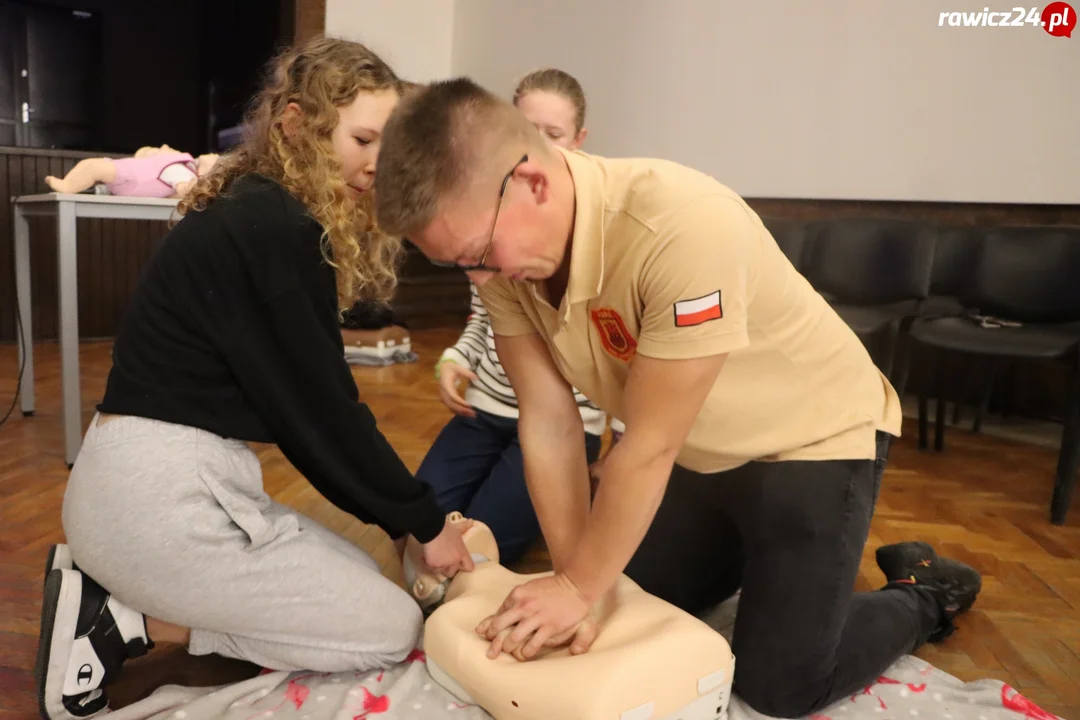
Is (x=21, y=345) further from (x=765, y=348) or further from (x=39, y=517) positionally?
(x=765, y=348)

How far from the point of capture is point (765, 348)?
3.28ft

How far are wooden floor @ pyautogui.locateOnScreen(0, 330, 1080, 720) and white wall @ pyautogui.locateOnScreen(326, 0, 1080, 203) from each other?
3.32 ft

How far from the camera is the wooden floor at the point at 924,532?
4.23 feet

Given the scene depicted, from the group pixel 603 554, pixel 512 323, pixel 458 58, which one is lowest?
pixel 603 554

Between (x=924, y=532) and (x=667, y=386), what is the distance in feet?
4.71

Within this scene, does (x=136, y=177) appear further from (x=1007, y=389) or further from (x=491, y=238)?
(x=1007, y=389)

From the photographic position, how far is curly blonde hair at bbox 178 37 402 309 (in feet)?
3.72

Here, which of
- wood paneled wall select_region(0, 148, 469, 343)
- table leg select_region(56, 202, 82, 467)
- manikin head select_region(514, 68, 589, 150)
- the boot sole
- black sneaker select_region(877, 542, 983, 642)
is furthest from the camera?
wood paneled wall select_region(0, 148, 469, 343)

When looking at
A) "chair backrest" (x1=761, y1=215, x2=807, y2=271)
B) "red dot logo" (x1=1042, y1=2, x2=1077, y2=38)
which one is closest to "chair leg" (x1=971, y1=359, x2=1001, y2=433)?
"chair backrest" (x1=761, y1=215, x2=807, y2=271)

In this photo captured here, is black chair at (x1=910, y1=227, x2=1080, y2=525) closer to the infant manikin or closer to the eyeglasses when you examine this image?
the infant manikin

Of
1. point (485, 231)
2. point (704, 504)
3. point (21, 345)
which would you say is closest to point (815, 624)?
point (704, 504)

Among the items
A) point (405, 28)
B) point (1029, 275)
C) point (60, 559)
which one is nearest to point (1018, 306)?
point (1029, 275)

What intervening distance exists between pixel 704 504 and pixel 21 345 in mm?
2280

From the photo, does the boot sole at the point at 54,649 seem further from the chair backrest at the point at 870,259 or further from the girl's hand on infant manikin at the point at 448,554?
the chair backrest at the point at 870,259
